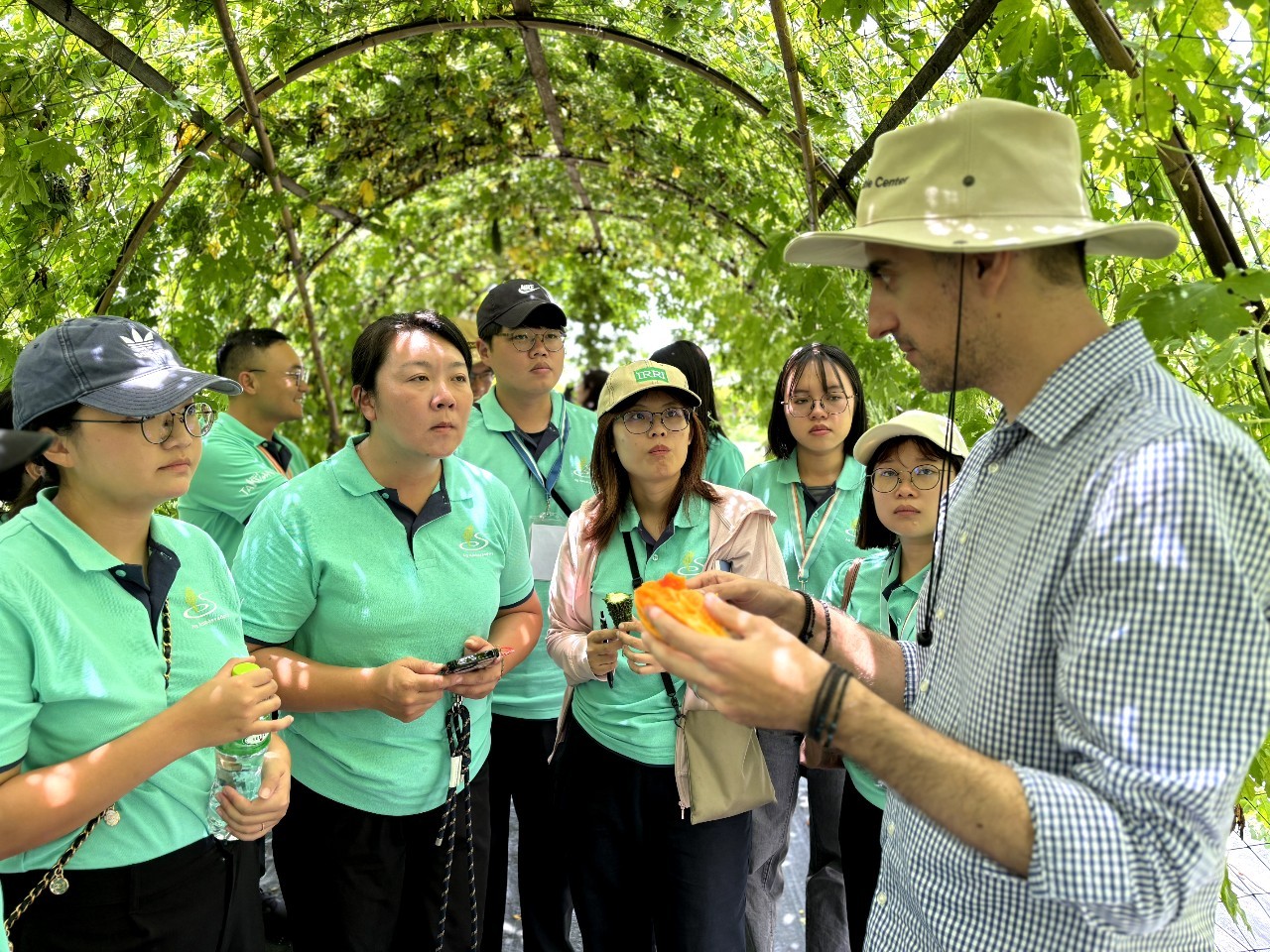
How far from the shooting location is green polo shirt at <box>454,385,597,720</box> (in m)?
3.41

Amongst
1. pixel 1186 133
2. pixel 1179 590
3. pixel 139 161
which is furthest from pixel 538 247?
pixel 1179 590

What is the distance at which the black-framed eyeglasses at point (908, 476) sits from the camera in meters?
2.82

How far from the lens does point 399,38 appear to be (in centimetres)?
494

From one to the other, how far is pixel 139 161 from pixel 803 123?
2889 mm

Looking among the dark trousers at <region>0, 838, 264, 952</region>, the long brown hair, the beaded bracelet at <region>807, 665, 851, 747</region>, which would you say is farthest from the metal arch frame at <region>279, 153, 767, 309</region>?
the beaded bracelet at <region>807, 665, 851, 747</region>

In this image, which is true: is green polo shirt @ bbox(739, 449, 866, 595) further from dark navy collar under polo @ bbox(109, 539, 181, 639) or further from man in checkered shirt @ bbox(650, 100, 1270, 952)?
dark navy collar under polo @ bbox(109, 539, 181, 639)

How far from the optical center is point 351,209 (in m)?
7.31

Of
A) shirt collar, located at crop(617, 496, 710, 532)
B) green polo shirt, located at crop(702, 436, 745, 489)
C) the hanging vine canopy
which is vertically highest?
the hanging vine canopy

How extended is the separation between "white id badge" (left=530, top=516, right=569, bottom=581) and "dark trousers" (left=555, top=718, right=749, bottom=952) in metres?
0.78

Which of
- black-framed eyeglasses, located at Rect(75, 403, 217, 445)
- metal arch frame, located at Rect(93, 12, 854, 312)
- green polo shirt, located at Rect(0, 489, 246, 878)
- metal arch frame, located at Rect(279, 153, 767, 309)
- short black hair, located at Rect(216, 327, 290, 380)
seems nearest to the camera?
green polo shirt, located at Rect(0, 489, 246, 878)

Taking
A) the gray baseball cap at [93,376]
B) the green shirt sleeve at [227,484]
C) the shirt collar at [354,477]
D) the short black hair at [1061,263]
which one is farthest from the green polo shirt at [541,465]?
the short black hair at [1061,263]

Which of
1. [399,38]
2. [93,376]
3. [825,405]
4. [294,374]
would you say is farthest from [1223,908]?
[399,38]

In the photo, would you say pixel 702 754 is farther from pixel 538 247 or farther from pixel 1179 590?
pixel 538 247

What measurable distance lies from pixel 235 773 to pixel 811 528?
2.20 metres
